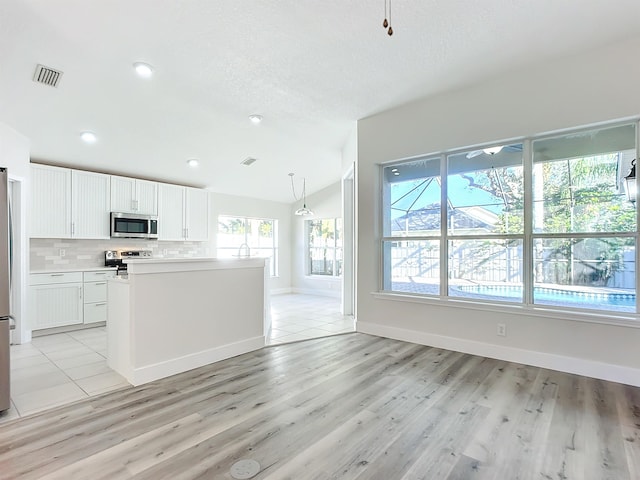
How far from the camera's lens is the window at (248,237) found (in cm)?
777

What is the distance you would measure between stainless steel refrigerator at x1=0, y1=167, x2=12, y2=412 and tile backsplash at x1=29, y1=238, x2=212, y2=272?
3.08 metres

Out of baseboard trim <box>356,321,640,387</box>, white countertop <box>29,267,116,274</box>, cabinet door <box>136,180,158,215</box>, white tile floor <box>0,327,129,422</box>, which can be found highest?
cabinet door <box>136,180,158,215</box>

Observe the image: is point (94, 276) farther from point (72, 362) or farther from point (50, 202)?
point (72, 362)

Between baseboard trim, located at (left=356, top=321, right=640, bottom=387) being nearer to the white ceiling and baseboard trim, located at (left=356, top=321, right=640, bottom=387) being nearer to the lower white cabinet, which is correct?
the white ceiling

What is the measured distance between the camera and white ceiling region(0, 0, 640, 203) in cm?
264

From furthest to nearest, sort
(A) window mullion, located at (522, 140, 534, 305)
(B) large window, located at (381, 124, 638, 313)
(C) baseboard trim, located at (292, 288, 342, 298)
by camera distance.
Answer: (C) baseboard trim, located at (292, 288, 342, 298), (A) window mullion, located at (522, 140, 534, 305), (B) large window, located at (381, 124, 638, 313)

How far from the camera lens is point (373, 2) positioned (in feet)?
8.40

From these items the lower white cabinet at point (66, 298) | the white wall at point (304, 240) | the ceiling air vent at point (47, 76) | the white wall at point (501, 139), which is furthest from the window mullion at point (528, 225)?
the lower white cabinet at point (66, 298)

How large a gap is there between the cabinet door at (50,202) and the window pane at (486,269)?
17.4 feet

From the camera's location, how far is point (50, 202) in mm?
4828

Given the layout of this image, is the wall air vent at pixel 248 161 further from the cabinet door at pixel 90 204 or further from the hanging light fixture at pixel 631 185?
the hanging light fixture at pixel 631 185

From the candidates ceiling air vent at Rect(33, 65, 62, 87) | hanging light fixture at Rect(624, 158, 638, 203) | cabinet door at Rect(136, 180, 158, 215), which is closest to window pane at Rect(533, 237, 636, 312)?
hanging light fixture at Rect(624, 158, 638, 203)

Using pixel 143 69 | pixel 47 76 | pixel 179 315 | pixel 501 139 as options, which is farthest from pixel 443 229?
pixel 47 76

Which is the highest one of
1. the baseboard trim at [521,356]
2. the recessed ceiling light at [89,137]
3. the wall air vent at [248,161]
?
the wall air vent at [248,161]
